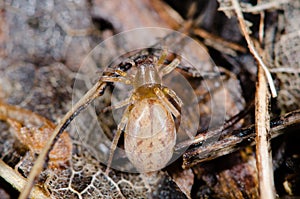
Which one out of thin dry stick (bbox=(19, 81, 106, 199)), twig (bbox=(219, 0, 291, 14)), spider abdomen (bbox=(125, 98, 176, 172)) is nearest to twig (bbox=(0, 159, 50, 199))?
thin dry stick (bbox=(19, 81, 106, 199))

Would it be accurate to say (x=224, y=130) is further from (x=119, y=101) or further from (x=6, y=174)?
(x=6, y=174)

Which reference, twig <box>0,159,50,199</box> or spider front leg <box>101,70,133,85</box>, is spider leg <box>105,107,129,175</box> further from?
twig <box>0,159,50,199</box>

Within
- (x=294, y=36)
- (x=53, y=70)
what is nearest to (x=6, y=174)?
(x=53, y=70)

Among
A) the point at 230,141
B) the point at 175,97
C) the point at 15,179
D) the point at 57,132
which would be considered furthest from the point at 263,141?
the point at 15,179

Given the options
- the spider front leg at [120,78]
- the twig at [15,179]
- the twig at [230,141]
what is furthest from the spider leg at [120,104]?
the twig at [15,179]

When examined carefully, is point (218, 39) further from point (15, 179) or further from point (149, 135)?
point (15, 179)
